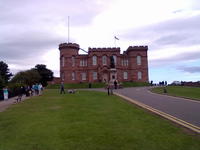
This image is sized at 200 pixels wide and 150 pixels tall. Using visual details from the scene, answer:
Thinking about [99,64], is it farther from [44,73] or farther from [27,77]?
[44,73]

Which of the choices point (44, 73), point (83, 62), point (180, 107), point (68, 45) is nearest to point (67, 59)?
point (68, 45)

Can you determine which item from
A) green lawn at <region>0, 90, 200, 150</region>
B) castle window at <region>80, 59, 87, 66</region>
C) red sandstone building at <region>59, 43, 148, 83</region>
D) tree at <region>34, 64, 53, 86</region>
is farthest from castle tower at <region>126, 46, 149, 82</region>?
green lawn at <region>0, 90, 200, 150</region>

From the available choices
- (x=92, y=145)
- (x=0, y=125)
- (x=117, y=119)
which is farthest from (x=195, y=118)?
(x=0, y=125)

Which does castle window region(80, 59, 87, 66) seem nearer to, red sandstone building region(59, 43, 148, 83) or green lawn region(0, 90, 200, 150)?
red sandstone building region(59, 43, 148, 83)

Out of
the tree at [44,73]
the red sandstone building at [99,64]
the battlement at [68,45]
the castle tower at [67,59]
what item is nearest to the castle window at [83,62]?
the red sandstone building at [99,64]

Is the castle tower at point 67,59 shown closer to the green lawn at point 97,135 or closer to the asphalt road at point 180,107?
the asphalt road at point 180,107

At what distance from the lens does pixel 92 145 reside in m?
7.29

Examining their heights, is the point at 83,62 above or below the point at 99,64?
above

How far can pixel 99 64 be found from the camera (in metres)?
76.4

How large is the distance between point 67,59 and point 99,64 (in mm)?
9529

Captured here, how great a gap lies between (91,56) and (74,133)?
68458 millimetres

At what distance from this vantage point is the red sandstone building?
3007 inches

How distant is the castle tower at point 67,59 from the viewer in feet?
252

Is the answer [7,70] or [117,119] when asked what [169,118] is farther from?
[7,70]
